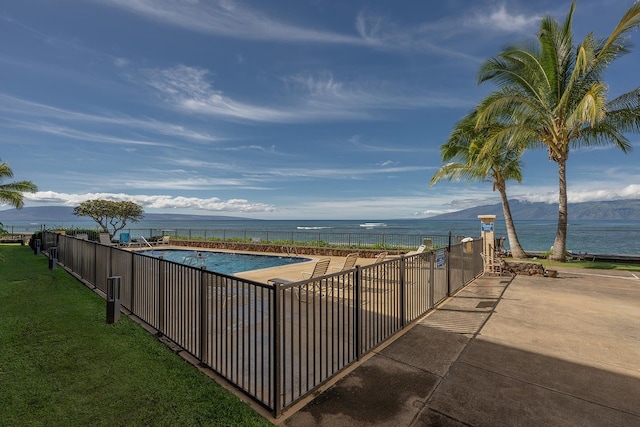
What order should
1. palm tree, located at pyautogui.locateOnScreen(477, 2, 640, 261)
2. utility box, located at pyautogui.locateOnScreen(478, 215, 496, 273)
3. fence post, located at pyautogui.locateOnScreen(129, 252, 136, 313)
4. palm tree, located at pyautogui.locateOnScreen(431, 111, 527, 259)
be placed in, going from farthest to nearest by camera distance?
palm tree, located at pyautogui.locateOnScreen(431, 111, 527, 259)
palm tree, located at pyautogui.locateOnScreen(477, 2, 640, 261)
utility box, located at pyautogui.locateOnScreen(478, 215, 496, 273)
fence post, located at pyautogui.locateOnScreen(129, 252, 136, 313)

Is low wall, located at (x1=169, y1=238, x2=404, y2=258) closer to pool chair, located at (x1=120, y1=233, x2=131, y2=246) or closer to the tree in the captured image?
pool chair, located at (x1=120, y1=233, x2=131, y2=246)

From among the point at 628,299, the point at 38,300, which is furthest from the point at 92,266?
the point at 628,299

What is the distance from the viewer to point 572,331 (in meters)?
5.11

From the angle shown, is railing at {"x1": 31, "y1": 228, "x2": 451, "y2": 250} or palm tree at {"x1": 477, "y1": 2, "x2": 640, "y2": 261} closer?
palm tree at {"x1": 477, "y1": 2, "x2": 640, "y2": 261}

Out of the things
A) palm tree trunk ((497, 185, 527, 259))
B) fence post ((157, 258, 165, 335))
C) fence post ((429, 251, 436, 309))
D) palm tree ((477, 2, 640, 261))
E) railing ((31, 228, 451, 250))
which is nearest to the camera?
fence post ((157, 258, 165, 335))

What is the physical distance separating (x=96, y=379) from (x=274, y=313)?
256 centimetres

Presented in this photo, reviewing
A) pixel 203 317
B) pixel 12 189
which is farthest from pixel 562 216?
pixel 12 189

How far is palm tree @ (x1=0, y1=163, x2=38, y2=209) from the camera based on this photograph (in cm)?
1967

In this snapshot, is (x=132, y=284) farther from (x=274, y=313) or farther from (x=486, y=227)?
(x=486, y=227)

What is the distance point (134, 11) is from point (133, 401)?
1188cm

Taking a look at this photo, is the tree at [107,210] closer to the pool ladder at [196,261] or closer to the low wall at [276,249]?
the low wall at [276,249]

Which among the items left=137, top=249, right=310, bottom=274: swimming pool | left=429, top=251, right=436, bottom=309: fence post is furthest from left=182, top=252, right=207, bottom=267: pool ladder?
left=429, top=251, right=436, bottom=309: fence post

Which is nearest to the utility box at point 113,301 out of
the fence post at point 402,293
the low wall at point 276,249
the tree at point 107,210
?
the fence post at point 402,293

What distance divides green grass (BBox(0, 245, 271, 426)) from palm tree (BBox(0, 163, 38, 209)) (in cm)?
2063
